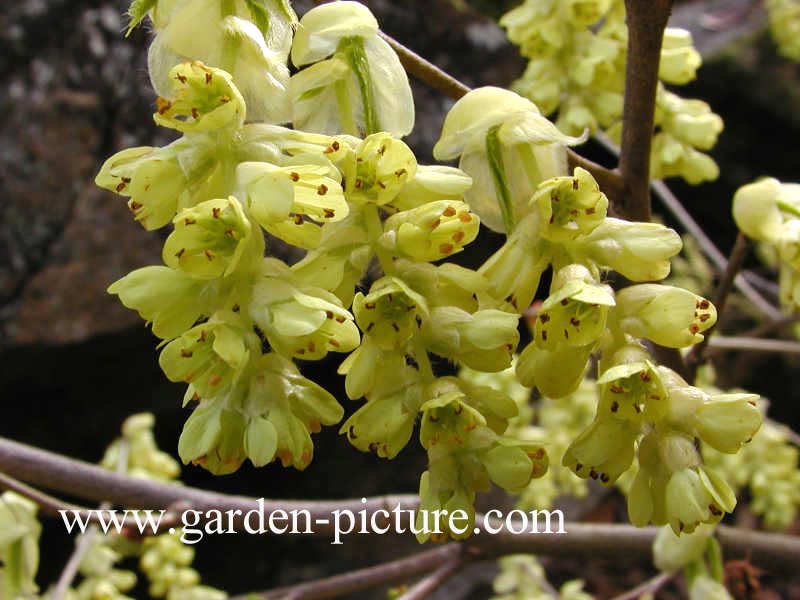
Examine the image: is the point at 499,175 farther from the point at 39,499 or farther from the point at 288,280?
the point at 39,499

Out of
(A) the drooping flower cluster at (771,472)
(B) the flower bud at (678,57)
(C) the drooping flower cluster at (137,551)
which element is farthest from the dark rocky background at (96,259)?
(B) the flower bud at (678,57)

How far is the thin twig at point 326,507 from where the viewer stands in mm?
992

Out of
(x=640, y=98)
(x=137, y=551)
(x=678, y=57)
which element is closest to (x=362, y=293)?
(x=640, y=98)

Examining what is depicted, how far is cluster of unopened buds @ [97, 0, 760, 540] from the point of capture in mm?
440

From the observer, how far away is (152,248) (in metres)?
2.28

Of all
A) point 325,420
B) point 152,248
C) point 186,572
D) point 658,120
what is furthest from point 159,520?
point 152,248

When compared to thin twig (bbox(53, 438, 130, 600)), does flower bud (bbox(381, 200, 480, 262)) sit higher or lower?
higher

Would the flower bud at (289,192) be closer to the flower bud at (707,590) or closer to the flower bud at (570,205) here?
the flower bud at (570,205)

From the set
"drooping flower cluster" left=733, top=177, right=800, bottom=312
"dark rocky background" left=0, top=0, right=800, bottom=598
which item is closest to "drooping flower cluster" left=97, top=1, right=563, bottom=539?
"drooping flower cluster" left=733, top=177, right=800, bottom=312

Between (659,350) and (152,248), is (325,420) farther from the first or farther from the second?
(152,248)

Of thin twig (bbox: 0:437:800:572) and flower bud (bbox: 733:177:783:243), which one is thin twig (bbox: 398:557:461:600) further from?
flower bud (bbox: 733:177:783:243)

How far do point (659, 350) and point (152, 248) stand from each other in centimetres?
181

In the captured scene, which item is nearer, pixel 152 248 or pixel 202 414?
pixel 202 414

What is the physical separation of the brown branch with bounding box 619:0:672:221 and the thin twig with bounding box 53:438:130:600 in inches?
30.6
